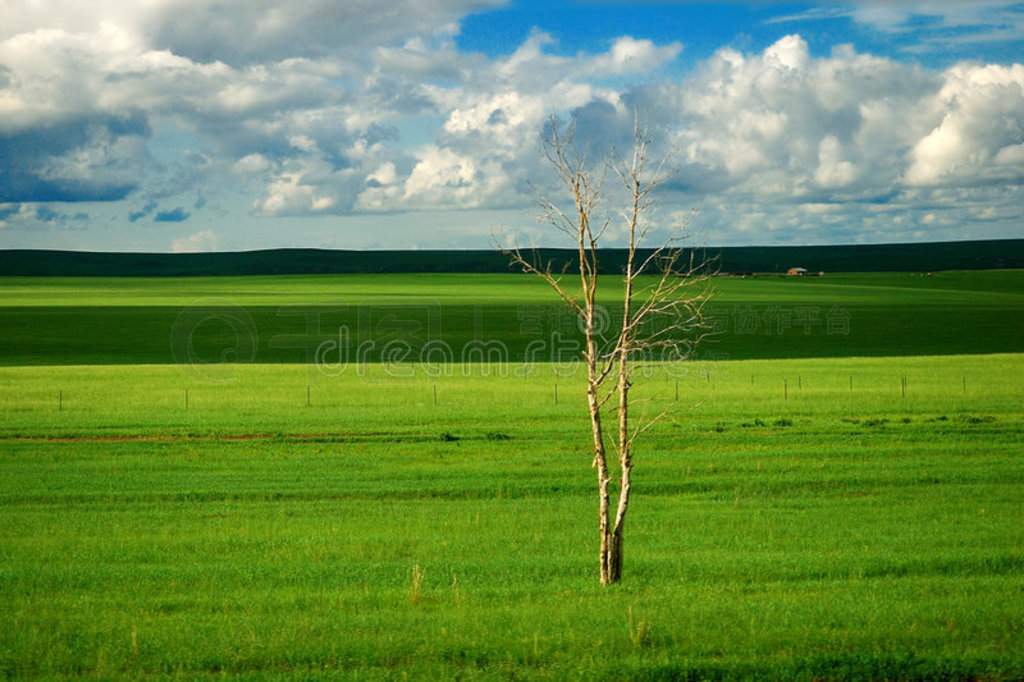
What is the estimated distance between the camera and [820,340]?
86.1 meters

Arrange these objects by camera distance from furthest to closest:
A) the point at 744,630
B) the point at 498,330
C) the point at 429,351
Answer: the point at 498,330
the point at 429,351
the point at 744,630

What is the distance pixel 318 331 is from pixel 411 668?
8755cm

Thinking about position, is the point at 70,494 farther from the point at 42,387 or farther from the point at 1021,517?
the point at 42,387

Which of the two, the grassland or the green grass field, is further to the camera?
the grassland

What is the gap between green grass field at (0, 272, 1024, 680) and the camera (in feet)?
34.4

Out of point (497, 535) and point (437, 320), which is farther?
point (437, 320)

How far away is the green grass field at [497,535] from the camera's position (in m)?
10.5

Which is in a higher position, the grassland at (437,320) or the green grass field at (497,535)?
the grassland at (437,320)

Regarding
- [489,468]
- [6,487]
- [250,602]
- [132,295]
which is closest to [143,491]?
[6,487]

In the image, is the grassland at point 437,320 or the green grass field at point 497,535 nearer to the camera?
the green grass field at point 497,535

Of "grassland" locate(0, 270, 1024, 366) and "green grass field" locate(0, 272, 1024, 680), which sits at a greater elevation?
"grassland" locate(0, 270, 1024, 366)

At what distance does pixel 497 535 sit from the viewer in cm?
1766

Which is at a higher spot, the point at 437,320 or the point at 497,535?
the point at 437,320

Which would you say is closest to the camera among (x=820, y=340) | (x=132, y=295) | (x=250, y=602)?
(x=250, y=602)
